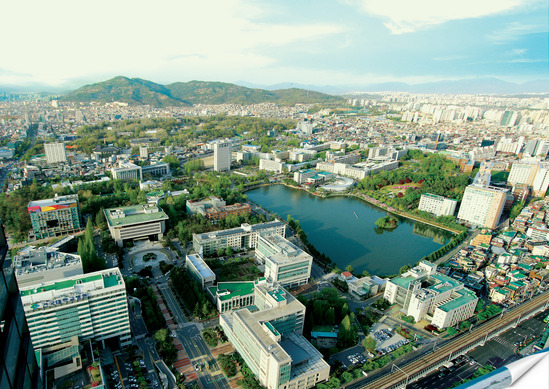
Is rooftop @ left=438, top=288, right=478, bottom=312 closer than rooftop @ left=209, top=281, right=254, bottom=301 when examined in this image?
Yes

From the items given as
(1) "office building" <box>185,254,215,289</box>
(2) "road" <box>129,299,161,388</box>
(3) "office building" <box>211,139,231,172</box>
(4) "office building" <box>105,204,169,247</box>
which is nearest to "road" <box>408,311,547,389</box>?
(2) "road" <box>129,299,161,388</box>

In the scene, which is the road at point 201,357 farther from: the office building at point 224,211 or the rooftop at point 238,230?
the office building at point 224,211

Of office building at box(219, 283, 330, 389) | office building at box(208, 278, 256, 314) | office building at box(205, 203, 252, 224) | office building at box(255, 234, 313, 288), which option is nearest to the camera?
office building at box(219, 283, 330, 389)

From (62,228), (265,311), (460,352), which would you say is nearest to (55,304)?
(265,311)

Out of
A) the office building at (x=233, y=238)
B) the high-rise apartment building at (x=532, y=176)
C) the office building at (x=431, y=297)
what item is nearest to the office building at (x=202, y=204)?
the office building at (x=233, y=238)

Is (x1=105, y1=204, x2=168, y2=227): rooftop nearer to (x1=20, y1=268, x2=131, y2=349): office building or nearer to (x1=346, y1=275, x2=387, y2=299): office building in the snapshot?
(x1=20, y1=268, x2=131, y2=349): office building
